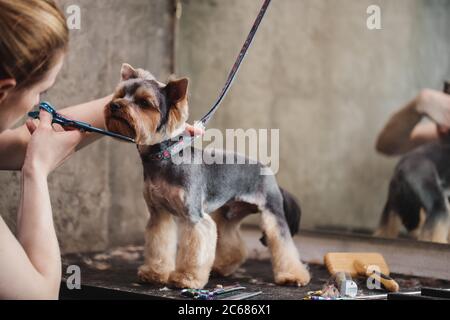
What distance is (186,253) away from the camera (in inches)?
78.2

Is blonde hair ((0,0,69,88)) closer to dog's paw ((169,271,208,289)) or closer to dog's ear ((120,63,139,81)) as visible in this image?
dog's ear ((120,63,139,81))

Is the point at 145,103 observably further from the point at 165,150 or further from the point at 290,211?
the point at 290,211

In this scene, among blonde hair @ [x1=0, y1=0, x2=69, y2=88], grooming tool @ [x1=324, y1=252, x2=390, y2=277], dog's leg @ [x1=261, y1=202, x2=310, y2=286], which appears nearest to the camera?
blonde hair @ [x1=0, y1=0, x2=69, y2=88]

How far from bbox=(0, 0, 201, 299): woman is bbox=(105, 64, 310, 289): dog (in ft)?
1.12

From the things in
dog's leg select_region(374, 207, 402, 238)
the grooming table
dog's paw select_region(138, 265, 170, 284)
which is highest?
dog's leg select_region(374, 207, 402, 238)

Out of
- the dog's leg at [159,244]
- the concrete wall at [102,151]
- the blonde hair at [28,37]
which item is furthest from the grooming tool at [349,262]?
the blonde hair at [28,37]

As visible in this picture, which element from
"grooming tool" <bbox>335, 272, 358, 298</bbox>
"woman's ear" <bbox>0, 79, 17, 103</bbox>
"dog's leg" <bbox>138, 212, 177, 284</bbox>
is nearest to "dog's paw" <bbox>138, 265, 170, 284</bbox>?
"dog's leg" <bbox>138, 212, 177, 284</bbox>

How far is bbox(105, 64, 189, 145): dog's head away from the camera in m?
1.81

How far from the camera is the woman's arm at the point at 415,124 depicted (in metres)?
2.66

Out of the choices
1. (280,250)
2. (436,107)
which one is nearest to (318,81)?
(436,107)

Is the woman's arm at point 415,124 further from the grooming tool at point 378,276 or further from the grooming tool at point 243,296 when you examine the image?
the grooming tool at point 243,296

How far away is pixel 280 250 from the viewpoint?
84.7 inches

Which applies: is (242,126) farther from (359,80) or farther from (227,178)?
(227,178)

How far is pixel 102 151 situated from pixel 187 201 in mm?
1007
